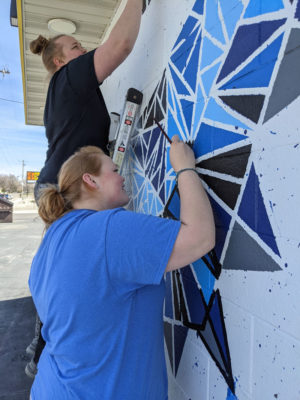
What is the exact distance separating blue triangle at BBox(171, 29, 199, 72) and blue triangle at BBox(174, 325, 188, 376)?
111 cm

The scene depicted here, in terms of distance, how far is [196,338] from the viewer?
1183 millimetres

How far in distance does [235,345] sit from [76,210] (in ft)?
2.26

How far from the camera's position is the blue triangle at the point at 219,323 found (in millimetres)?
993

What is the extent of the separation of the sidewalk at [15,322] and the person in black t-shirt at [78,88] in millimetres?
462

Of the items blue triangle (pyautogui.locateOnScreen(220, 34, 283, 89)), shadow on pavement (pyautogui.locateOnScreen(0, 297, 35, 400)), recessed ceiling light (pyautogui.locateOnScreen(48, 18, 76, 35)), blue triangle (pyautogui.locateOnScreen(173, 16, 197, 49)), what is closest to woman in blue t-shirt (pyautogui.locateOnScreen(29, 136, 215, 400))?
blue triangle (pyautogui.locateOnScreen(220, 34, 283, 89))

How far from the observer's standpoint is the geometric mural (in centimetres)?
83

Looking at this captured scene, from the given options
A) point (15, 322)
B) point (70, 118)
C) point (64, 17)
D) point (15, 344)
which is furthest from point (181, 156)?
point (15, 322)

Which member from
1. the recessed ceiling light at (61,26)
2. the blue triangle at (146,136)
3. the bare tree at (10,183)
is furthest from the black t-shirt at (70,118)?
the bare tree at (10,183)

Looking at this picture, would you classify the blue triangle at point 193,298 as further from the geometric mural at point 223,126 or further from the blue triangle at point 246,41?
the blue triangle at point 246,41

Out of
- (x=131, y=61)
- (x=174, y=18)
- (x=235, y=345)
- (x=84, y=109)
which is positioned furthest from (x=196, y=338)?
(x=131, y=61)

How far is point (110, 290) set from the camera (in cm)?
97

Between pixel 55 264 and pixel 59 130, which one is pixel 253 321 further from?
pixel 59 130

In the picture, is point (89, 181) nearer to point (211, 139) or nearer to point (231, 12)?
point (211, 139)

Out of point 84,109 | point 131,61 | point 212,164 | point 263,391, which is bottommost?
point 263,391
